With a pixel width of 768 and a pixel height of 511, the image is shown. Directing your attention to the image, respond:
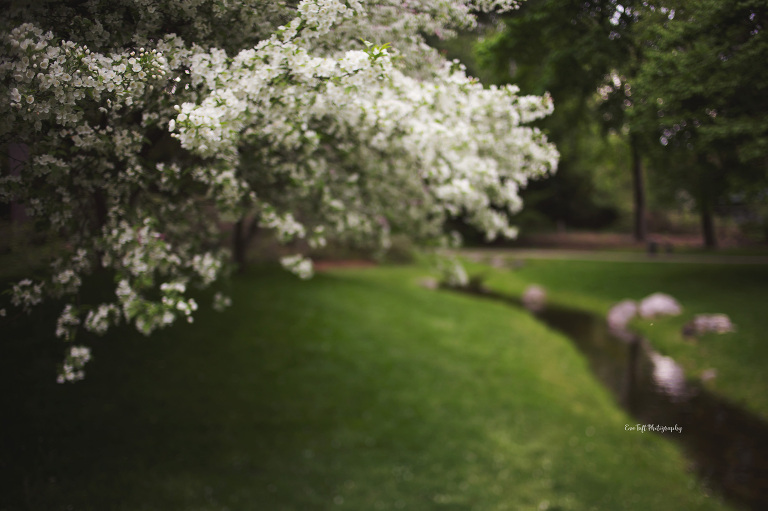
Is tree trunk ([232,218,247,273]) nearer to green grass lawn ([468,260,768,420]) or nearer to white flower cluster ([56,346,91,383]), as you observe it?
white flower cluster ([56,346,91,383])

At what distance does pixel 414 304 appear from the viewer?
63.8 ft

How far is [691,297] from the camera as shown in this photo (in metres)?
19.9

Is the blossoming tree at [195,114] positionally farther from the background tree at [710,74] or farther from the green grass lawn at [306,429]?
the green grass lawn at [306,429]

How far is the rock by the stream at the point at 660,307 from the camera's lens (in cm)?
1866

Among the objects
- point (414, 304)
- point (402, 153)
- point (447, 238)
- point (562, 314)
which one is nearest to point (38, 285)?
point (402, 153)

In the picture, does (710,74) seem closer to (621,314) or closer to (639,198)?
(621,314)

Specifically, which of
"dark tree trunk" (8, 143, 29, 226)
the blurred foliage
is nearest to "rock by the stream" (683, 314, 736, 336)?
the blurred foliage

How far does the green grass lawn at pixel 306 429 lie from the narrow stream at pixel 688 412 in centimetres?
58

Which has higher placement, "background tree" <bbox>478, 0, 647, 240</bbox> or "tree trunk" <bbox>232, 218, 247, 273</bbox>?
"background tree" <bbox>478, 0, 647, 240</bbox>

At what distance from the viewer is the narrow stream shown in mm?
8828

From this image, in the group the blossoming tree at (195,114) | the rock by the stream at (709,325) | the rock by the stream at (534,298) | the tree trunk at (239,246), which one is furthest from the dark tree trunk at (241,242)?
the rock by the stream at (709,325)

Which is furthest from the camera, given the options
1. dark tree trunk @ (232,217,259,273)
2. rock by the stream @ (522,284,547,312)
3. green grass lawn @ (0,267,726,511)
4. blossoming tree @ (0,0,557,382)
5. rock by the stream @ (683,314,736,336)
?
rock by the stream @ (522,284,547,312)

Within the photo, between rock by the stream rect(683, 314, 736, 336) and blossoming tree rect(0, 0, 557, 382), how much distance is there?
47.7ft

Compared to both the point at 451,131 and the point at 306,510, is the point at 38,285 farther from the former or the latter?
Answer: the point at 306,510
